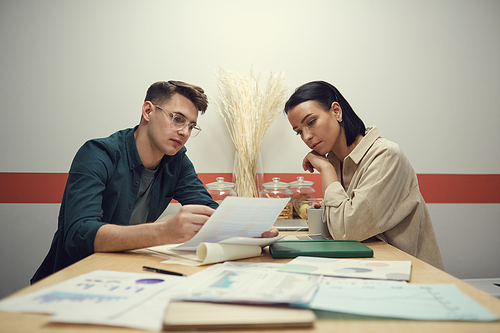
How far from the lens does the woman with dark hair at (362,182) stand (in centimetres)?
124

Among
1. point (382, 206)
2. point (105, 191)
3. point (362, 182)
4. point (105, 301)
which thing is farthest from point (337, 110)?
point (105, 301)

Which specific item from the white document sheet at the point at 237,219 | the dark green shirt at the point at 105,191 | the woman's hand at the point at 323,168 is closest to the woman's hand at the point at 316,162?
the woman's hand at the point at 323,168

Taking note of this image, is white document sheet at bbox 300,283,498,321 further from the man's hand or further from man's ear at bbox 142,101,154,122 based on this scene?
man's ear at bbox 142,101,154,122

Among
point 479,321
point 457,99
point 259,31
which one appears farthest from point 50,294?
point 457,99

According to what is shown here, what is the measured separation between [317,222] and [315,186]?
3.68 ft

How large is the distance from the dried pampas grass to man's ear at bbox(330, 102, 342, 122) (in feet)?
2.33

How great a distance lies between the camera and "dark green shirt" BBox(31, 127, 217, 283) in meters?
1.04

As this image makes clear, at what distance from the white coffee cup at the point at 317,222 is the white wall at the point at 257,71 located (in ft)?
3.66

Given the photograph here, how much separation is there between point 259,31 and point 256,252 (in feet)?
6.55

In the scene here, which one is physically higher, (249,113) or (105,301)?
(249,113)

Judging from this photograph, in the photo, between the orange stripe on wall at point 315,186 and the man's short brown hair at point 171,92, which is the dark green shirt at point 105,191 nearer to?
the man's short brown hair at point 171,92

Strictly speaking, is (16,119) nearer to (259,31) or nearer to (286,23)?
(259,31)

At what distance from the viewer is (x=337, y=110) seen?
Answer: 1.65 meters

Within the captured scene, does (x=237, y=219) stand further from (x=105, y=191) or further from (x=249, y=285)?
(x=105, y=191)
